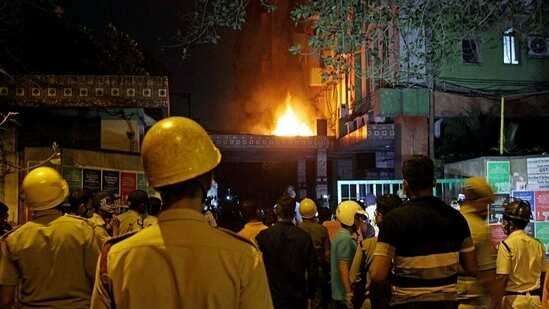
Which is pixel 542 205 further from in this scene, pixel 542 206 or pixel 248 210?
pixel 248 210

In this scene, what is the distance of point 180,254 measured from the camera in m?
2.25

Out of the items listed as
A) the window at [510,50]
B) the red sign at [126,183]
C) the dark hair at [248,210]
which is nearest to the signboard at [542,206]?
the dark hair at [248,210]

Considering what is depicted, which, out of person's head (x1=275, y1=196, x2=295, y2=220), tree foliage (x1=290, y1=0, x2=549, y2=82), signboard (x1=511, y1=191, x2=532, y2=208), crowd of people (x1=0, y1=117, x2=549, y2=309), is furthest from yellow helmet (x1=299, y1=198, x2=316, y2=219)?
signboard (x1=511, y1=191, x2=532, y2=208)

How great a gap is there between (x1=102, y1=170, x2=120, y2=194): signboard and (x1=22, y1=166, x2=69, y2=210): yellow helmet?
8567 millimetres

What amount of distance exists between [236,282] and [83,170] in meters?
10.8

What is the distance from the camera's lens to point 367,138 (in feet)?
60.6

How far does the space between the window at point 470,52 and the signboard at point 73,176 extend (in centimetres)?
1214

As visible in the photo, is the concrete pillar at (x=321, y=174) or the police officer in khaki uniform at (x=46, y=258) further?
the concrete pillar at (x=321, y=174)

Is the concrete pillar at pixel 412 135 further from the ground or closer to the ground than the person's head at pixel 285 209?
further from the ground

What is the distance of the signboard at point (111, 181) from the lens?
1303 centimetres

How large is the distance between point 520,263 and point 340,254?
2.06 m

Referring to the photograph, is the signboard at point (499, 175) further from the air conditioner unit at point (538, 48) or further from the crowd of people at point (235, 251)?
the air conditioner unit at point (538, 48)

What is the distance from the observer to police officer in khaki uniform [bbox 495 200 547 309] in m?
5.81

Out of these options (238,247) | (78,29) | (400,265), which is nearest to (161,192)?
(238,247)
